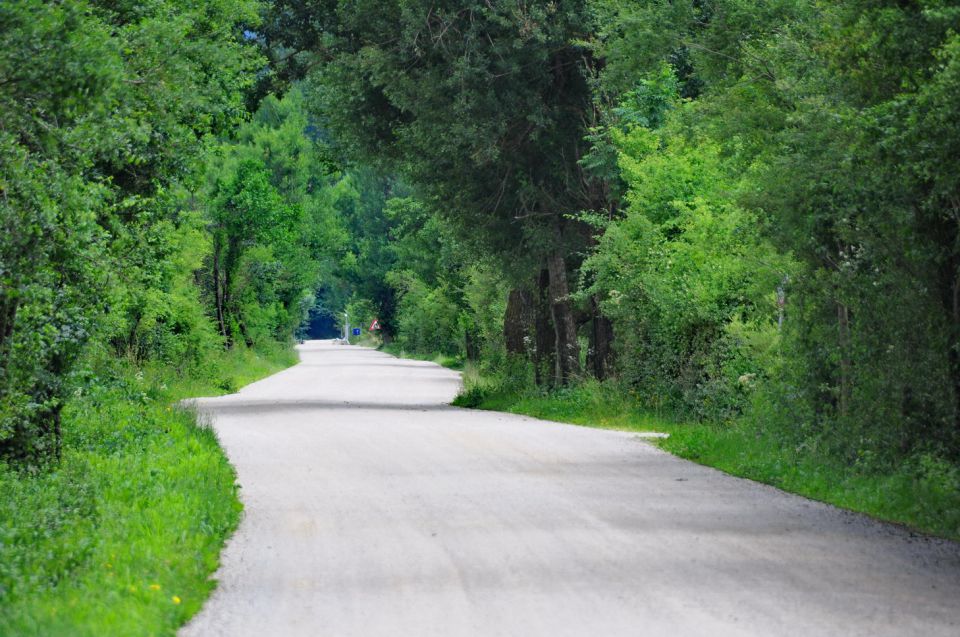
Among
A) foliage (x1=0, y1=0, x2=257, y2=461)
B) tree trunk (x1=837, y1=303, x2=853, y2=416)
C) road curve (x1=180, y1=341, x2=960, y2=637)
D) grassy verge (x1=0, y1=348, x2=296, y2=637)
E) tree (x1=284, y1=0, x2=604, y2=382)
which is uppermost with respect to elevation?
tree (x1=284, y1=0, x2=604, y2=382)

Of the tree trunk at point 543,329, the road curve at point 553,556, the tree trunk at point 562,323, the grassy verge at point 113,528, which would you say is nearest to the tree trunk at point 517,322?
the tree trunk at point 543,329

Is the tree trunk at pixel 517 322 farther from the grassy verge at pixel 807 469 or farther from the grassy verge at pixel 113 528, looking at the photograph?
the grassy verge at pixel 113 528

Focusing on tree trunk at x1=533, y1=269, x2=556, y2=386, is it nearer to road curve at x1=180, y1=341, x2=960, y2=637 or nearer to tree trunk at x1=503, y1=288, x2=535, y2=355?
tree trunk at x1=503, y1=288, x2=535, y2=355

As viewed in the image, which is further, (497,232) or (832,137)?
(497,232)

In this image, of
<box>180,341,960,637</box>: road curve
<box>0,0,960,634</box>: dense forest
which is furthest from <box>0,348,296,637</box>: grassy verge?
<box>180,341,960,637</box>: road curve

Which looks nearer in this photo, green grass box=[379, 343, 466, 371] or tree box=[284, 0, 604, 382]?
tree box=[284, 0, 604, 382]

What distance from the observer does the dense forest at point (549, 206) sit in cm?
1105

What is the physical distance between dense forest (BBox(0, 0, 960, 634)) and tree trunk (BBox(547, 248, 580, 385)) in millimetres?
84

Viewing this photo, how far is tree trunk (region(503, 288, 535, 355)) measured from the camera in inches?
1767

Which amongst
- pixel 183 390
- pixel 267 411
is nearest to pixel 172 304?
pixel 183 390

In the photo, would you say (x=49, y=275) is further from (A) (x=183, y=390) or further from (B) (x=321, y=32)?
(A) (x=183, y=390)

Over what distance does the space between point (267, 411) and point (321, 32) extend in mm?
8963

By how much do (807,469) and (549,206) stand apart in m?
17.2

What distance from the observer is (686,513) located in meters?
13.2
